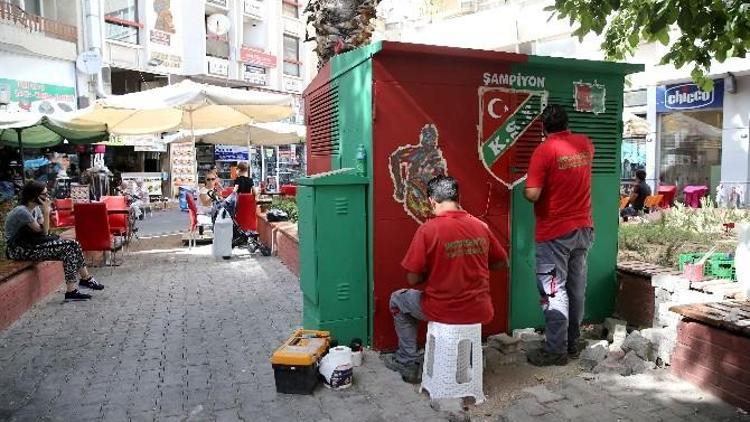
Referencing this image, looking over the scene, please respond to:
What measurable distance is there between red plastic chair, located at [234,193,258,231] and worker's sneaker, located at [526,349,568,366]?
7.30m

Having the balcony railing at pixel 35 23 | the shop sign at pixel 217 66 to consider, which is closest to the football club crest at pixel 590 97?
the balcony railing at pixel 35 23

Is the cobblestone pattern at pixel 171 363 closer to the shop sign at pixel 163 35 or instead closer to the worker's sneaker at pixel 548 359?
the worker's sneaker at pixel 548 359

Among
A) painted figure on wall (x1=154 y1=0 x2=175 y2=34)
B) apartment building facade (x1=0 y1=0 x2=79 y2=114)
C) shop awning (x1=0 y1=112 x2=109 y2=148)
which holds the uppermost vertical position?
painted figure on wall (x1=154 y1=0 x2=175 y2=34)

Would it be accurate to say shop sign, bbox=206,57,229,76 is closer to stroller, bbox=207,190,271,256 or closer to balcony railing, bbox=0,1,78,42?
balcony railing, bbox=0,1,78,42

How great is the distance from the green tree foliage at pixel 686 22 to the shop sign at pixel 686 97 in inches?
529

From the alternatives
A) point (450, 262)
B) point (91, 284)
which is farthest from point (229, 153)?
point (450, 262)

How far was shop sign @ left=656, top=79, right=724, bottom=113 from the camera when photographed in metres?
17.4

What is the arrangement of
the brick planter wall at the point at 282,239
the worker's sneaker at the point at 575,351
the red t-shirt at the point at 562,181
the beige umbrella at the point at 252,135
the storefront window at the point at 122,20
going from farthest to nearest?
the storefront window at the point at 122,20 → the beige umbrella at the point at 252,135 → the brick planter wall at the point at 282,239 → the worker's sneaker at the point at 575,351 → the red t-shirt at the point at 562,181

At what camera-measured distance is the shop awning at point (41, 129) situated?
35.4 ft

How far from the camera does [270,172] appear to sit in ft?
103

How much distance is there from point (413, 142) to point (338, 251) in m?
1.02

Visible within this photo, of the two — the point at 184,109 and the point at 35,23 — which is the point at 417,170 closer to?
the point at 184,109

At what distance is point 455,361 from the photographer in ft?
12.2

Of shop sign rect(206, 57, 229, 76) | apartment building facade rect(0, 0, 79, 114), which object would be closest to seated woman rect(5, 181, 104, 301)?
apartment building facade rect(0, 0, 79, 114)
